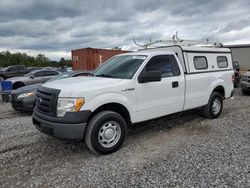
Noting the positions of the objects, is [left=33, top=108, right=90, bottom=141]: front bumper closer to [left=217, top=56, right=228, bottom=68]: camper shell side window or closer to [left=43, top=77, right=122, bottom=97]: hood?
[left=43, top=77, right=122, bottom=97]: hood

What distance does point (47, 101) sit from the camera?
13.4 feet

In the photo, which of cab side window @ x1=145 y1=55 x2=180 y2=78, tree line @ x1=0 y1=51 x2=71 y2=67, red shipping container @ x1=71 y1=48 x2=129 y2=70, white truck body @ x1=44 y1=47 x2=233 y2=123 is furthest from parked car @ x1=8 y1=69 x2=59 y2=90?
tree line @ x1=0 y1=51 x2=71 y2=67

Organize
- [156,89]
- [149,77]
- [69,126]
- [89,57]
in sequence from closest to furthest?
[69,126] < [149,77] < [156,89] < [89,57]

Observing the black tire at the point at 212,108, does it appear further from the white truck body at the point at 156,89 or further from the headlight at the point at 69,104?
the headlight at the point at 69,104

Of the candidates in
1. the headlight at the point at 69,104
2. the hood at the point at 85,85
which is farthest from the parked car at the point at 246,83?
the headlight at the point at 69,104

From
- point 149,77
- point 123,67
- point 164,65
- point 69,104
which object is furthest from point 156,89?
point 69,104

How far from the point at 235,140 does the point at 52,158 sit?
360 centimetres

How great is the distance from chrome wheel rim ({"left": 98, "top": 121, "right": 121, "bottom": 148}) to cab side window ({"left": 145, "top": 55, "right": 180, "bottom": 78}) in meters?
1.35

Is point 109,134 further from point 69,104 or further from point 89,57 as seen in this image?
point 89,57

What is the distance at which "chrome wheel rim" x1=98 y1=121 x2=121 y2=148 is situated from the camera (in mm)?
4113

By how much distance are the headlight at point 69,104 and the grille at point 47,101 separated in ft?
0.42

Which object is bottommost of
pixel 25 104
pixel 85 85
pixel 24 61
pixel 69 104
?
pixel 25 104

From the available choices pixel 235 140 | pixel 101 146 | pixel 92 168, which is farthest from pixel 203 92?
pixel 92 168

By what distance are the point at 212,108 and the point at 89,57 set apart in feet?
36.4
